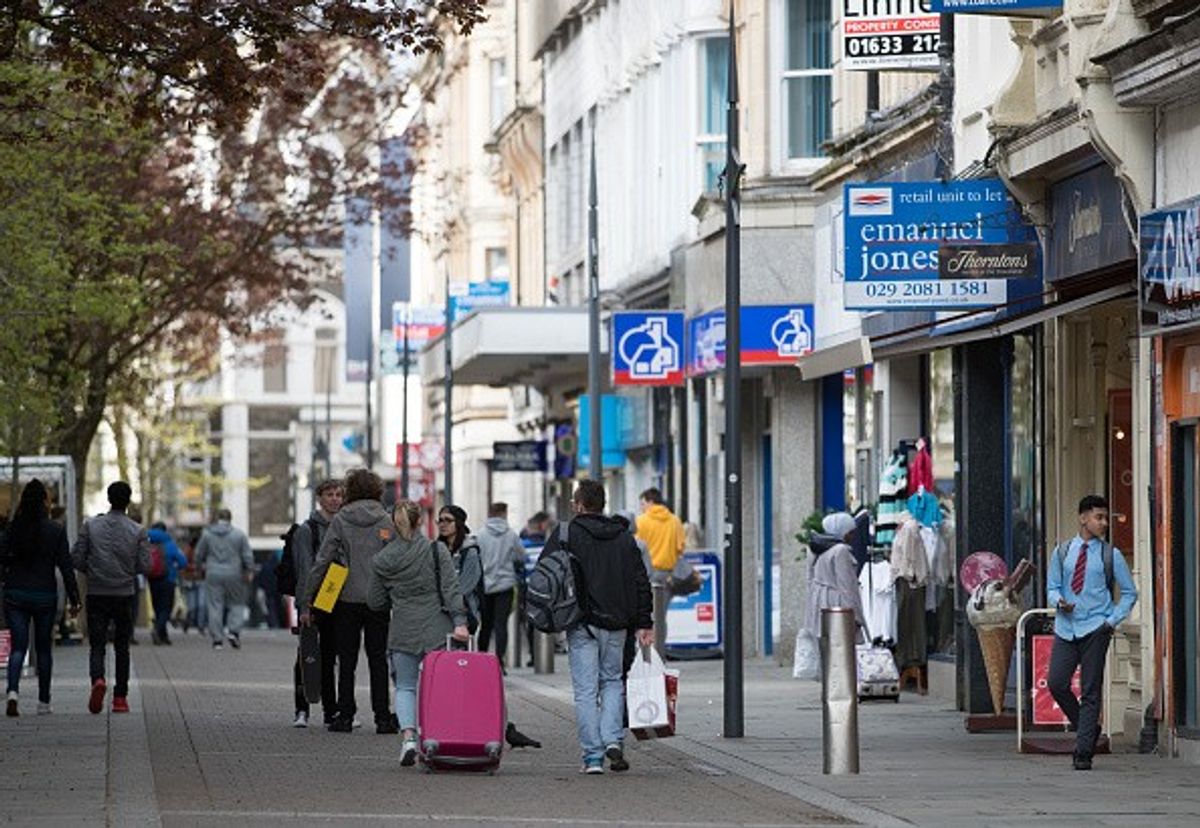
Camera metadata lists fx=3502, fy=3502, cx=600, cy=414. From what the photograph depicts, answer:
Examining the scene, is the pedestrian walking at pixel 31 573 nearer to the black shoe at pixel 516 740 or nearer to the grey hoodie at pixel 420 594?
the black shoe at pixel 516 740

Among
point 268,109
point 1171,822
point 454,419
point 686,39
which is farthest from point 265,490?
point 1171,822

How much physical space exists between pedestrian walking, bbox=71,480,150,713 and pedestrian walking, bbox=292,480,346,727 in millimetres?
1526

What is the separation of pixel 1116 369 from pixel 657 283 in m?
21.6

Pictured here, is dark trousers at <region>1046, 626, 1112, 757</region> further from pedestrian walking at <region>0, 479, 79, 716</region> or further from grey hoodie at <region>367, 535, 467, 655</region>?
pedestrian walking at <region>0, 479, 79, 716</region>

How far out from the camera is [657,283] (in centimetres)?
4603

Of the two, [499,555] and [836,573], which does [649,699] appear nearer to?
[836,573]

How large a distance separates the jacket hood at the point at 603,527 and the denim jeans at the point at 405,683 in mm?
1646

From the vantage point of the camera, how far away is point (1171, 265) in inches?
822

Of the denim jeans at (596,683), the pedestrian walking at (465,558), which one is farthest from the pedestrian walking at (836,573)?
the denim jeans at (596,683)

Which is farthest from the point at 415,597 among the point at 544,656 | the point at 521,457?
the point at 521,457

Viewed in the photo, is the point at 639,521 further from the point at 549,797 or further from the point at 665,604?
the point at 549,797

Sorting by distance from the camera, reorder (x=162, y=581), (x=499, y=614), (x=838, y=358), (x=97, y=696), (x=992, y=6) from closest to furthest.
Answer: (x=992, y=6) → (x=97, y=696) → (x=838, y=358) → (x=499, y=614) → (x=162, y=581)

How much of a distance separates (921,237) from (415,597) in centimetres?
518

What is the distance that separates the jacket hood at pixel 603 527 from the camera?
2083 cm
